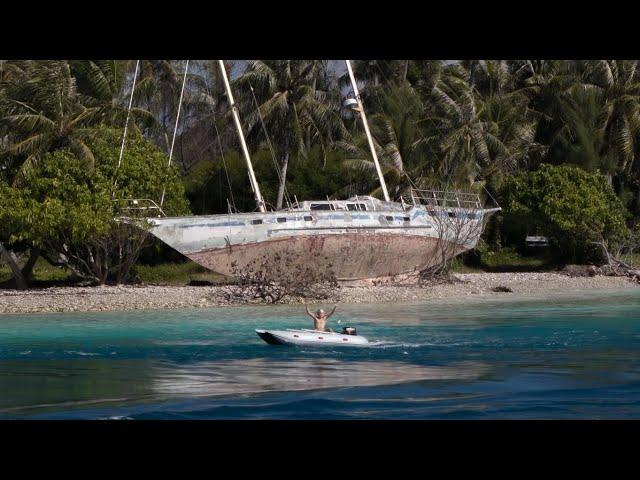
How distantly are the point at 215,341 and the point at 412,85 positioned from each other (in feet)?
105

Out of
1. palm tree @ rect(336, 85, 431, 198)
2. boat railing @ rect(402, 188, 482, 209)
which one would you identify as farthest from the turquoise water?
palm tree @ rect(336, 85, 431, 198)

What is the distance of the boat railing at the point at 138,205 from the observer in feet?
106

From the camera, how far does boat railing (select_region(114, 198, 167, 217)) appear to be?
32.3m

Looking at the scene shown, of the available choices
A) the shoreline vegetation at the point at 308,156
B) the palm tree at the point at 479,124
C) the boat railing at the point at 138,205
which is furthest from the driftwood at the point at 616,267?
the boat railing at the point at 138,205

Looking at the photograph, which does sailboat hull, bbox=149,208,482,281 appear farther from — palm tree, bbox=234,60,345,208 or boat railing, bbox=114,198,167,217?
palm tree, bbox=234,60,345,208

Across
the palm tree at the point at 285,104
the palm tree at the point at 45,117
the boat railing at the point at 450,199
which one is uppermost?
the palm tree at the point at 285,104

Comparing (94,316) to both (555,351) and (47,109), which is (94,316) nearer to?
(47,109)

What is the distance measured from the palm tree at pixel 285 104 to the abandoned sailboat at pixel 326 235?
7238 millimetres

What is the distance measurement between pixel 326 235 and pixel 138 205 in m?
6.21

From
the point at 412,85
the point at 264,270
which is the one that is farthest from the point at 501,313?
the point at 412,85

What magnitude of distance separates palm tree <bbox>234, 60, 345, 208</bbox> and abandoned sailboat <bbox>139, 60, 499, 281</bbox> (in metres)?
7.24

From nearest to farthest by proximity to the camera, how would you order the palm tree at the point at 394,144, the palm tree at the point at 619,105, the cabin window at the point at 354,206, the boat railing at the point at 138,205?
the boat railing at the point at 138,205
the cabin window at the point at 354,206
the palm tree at the point at 394,144
the palm tree at the point at 619,105

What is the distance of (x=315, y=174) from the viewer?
1713 inches

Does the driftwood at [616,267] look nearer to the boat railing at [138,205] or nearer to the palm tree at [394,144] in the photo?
the palm tree at [394,144]
